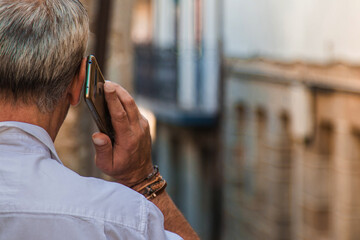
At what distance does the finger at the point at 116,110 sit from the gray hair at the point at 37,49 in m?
0.13

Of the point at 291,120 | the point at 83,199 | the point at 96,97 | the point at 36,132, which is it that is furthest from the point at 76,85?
the point at 291,120

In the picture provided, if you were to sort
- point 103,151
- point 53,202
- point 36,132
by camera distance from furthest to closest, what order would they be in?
1. point 103,151
2. point 36,132
3. point 53,202

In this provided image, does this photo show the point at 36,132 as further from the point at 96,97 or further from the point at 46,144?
the point at 96,97

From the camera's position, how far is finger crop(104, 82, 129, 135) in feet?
6.29

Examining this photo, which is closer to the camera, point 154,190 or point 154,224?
point 154,224

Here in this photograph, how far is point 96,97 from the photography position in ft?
6.10

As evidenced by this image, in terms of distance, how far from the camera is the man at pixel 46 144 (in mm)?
1647

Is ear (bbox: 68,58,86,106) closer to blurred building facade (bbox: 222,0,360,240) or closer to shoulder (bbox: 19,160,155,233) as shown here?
shoulder (bbox: 19,160,155,233)

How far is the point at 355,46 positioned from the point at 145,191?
350 inches

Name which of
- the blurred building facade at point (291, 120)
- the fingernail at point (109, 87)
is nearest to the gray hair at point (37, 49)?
the fingernail at point (109, 87)

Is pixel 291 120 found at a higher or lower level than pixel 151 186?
lower

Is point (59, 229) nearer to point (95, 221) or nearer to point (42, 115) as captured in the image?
point (95, 221)

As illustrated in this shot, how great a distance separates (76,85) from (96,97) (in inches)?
1.9

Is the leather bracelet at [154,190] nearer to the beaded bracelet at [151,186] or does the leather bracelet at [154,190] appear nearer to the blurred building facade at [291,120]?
the beaded bracelet at [151,186]
